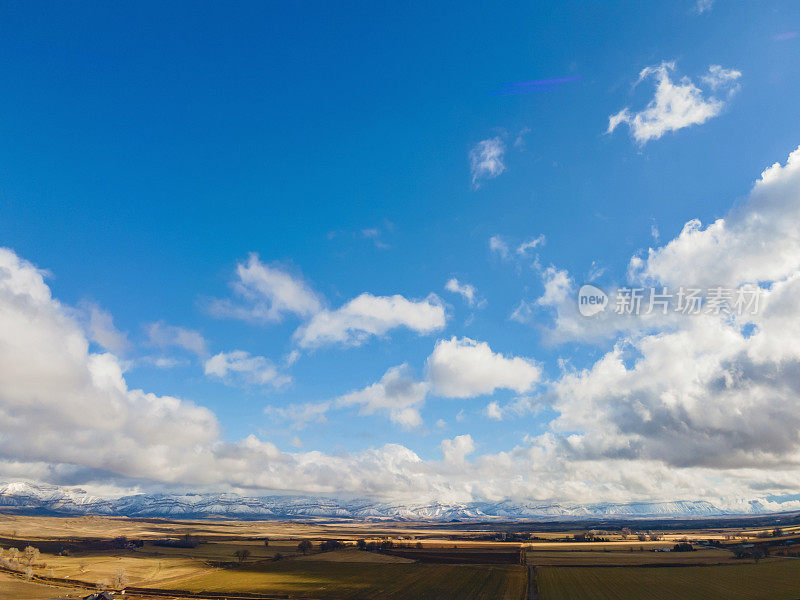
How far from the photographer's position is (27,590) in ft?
452

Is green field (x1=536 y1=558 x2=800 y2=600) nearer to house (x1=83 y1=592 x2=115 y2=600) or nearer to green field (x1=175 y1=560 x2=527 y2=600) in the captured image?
green field (x1=175 y1=560 x2=527 y2=600)

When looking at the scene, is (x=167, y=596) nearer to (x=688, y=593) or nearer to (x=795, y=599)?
(x=688, y=593)

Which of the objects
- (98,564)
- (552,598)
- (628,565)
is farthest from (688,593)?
(98,564)

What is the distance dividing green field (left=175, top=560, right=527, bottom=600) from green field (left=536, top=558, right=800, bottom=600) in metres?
13.5

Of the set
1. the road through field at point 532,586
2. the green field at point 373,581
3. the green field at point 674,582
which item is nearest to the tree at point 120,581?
the green field at point 373,581

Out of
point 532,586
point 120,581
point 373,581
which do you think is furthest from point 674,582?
point 120,581

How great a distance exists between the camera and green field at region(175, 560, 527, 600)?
129000 mm

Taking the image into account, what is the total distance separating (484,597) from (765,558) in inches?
6474

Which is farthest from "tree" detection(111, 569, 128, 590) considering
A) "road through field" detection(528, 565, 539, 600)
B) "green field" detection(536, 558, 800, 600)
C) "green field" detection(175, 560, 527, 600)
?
"green field" detection(536, 558, 800, 600)

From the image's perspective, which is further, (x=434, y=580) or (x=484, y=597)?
(x=434, y=580)

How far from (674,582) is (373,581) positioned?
99.5 meters

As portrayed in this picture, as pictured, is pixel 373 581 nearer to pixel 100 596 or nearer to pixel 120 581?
pixel 100 596

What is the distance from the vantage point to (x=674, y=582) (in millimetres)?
142750

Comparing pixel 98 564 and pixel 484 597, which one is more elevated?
pixel 484 597
